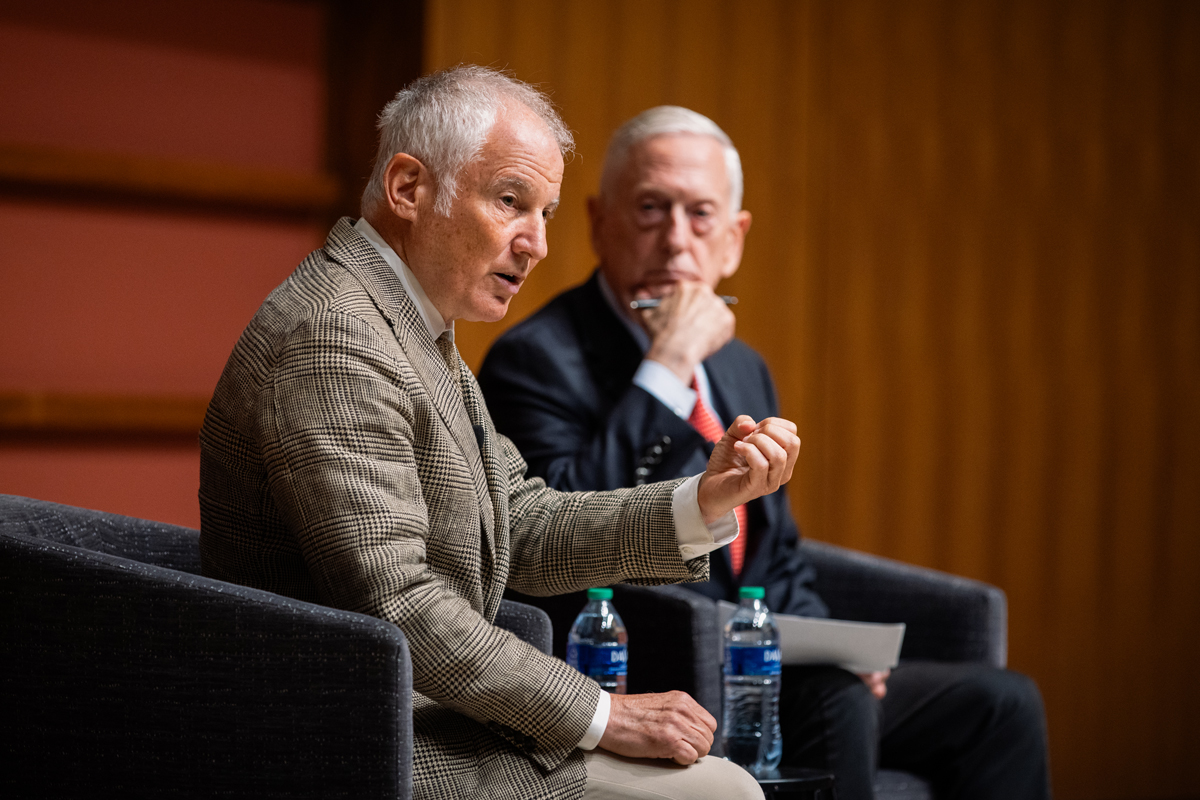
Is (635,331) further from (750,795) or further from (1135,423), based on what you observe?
(1135,423)

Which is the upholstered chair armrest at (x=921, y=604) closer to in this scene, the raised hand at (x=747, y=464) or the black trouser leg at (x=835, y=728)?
the black trouser leg at (x=835, y=728)

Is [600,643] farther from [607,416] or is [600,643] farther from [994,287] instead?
[994,287]

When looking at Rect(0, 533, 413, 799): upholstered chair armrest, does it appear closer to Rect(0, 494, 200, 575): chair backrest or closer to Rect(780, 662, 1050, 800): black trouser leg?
Rect(0, 494, 200, 575): chair backrest

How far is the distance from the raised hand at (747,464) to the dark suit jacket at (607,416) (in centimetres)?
45

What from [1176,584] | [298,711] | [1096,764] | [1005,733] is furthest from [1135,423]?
[298,711]

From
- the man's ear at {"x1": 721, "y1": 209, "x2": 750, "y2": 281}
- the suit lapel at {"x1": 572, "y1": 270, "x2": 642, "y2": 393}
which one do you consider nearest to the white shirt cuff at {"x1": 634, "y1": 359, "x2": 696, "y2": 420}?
the suit lapel at {"x1": 572, "y1": 270, "x2": 642, "y2": 393}

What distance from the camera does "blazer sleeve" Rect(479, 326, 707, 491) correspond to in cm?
191

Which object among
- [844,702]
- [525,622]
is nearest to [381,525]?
[525,622]

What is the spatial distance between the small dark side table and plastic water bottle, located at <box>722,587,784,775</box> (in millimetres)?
239

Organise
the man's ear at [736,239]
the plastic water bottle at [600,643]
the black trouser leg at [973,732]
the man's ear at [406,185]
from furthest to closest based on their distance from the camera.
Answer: the man's ear at [736,239] → the black trouser leg at [973,732] → the plastic water bottle at [600,643] → the man's ear at [406,185]

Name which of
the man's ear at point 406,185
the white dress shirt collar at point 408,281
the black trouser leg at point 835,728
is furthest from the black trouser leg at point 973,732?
the man's ear at point 406,185

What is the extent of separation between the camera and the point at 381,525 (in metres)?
1.18

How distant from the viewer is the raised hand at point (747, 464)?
1.37 m

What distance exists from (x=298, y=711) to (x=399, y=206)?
57 cm
